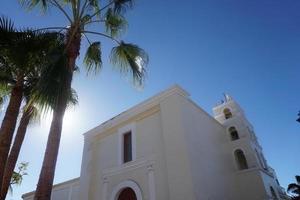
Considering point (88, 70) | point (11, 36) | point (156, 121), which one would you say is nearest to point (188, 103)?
point (156, 121)

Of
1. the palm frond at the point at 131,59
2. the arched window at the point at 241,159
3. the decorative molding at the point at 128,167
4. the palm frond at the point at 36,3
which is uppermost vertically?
the palm frond at the point at 36,3

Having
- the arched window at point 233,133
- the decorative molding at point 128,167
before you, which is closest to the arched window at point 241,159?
the arched window at point 233,133

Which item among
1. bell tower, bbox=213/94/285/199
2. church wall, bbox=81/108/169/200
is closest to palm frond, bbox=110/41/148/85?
church wall, bbox=81/108/169/200

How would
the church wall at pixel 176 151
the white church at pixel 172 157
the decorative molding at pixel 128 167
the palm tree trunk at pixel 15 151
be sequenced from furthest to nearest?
the decorative molding at pixel 128 167 < the white church at pixel 172 157 < the church wall at pixel 176 151 < the palm tree trunk at pixel 15 151

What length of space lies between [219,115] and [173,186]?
8.27m

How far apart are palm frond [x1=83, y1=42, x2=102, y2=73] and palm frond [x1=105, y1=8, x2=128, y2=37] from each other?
887 millimetres

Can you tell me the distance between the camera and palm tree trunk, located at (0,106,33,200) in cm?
755

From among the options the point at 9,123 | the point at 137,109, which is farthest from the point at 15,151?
the point at 137,109

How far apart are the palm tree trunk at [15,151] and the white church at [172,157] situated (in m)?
4.33

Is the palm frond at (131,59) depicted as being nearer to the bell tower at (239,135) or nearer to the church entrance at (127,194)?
the church entrance at (127,194)

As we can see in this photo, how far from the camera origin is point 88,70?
798 cm

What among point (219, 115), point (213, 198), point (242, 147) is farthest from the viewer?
point (219, 115)

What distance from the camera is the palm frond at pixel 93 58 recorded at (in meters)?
8.09

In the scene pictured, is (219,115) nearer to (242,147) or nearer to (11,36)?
(242,147)
